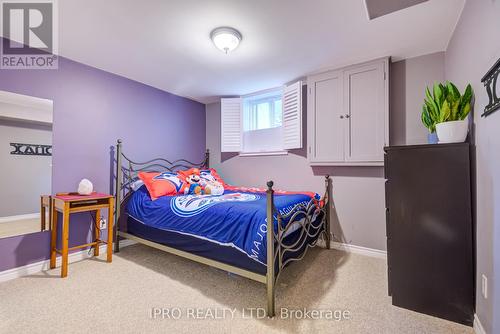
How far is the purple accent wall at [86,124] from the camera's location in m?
2.29

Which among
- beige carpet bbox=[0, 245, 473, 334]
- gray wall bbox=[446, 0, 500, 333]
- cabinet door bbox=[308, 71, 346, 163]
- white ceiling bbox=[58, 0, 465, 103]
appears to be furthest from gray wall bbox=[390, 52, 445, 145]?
beige carpet bbox=[0, 245, 473, 334]

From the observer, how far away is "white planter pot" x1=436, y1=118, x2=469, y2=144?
1.56 m

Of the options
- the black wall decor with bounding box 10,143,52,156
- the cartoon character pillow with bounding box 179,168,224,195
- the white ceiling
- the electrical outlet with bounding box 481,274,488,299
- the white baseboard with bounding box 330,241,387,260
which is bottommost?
the white baseboard with bounding box 330,241,387,260

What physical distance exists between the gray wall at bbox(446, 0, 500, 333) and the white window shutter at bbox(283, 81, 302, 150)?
1699 mm

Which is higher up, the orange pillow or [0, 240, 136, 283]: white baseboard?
the orange pillow

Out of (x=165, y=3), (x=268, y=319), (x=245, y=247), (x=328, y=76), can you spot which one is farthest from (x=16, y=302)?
(x=328, y=76)

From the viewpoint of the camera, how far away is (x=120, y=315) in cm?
160

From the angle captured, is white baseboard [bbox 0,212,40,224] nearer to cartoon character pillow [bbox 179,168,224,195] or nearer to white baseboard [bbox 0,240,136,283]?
white baseboard [bbox 0,240,136,283]

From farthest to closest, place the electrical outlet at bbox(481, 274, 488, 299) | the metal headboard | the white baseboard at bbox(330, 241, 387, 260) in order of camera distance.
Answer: the metal headboard → the white baseboard at bbox(330, 241, 387, 260) → the electrical outlet at bbox(481, 274, 488, 299)

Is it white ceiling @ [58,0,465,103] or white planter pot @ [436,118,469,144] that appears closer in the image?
white planter pot @ [436,118,469,144]

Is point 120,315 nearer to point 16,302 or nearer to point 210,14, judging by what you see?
point 16,302

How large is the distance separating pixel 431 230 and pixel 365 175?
1211mm

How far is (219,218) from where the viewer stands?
6.40ft

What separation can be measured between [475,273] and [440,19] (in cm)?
200
